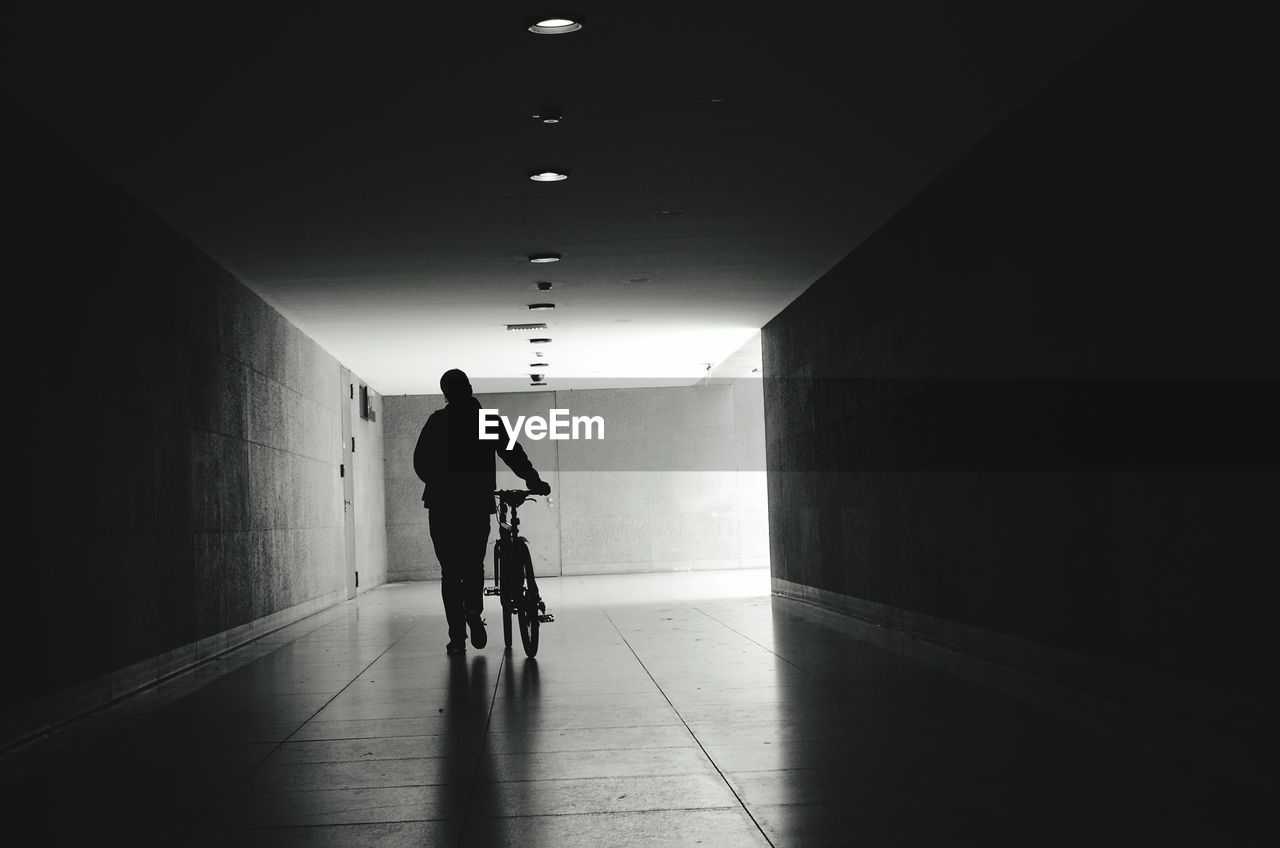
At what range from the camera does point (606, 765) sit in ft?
13.9

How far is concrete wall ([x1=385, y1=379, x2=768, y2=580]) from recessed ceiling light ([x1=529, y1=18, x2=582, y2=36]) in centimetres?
1527

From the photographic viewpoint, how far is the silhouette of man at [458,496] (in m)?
7.73

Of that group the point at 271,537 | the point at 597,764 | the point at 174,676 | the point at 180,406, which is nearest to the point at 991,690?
the point at 597,764

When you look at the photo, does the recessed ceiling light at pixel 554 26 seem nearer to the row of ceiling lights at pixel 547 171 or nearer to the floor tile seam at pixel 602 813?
the row of ceiling lights at pixel 547 171

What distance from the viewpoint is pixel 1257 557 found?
4.07 meters

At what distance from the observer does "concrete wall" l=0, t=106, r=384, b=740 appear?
5.27 metres

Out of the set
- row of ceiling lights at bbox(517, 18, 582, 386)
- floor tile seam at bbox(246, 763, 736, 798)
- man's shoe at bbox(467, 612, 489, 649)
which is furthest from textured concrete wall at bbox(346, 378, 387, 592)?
floor tile seam at bbox(246, 763, 736, 798)

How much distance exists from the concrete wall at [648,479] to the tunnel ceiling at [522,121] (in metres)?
10.0

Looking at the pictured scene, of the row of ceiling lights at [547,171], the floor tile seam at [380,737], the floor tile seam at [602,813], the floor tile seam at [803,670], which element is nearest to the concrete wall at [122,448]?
the floor tile seam at [380,737]

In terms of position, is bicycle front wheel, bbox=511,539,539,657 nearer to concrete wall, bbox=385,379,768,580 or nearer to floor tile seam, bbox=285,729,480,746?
floor tile seam, bbox=285,729,480,746

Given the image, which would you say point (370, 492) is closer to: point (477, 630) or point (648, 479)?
point (648, 479)

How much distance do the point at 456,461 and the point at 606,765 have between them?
3.77m

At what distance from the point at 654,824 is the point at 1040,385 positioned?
331 centimetres

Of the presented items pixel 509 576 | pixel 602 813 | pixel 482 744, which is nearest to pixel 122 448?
pixel 509 576
